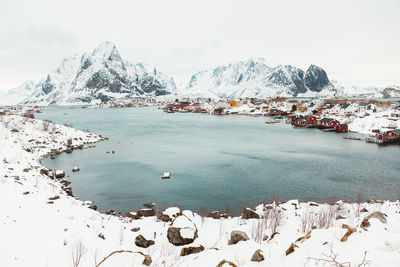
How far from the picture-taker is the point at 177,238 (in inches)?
360

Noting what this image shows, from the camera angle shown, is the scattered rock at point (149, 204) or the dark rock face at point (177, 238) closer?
the dark rock face at point (177, 238)

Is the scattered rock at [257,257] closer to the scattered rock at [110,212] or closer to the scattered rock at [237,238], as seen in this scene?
the scattered rock at [237,238]

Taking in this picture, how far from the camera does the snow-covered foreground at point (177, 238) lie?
4.59m

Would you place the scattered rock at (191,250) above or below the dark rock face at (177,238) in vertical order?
above

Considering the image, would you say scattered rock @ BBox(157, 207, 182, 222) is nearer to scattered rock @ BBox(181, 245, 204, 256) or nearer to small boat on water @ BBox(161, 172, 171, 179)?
scattered rock @ BBox(181, 245, 204, 256)

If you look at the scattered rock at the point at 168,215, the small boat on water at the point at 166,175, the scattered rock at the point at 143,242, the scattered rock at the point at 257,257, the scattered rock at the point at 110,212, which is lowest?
the scattered rock at the point at 110,212

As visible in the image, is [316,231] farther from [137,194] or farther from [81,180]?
[81,180]

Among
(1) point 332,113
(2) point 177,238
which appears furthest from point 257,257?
(1) point 332,113

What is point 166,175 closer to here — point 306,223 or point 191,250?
point 306,223

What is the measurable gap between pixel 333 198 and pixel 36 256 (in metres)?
20.7

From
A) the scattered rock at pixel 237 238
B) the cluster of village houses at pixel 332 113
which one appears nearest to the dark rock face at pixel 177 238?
the scattered rock at pixel 237 238

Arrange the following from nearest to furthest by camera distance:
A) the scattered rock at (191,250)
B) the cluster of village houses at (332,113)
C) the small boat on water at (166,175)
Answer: the scattered rock at (191,250) < the small boat on water at (166,175) < the cluster of village houses at (332,113)

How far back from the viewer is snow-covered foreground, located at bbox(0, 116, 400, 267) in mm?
4586

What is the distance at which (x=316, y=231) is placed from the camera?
572cm
